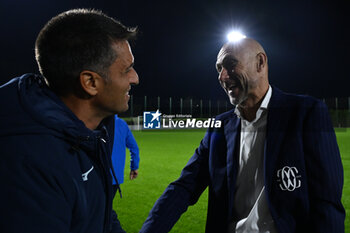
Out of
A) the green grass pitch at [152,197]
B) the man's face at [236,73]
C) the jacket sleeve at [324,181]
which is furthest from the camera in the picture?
the green grass pitch at [152,197]

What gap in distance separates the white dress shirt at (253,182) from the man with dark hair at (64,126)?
34.8 inches

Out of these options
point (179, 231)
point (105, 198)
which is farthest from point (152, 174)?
point (105, 198)

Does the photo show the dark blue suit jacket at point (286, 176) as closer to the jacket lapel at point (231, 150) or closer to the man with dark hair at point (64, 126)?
the jacket lapel at point (231, 150)

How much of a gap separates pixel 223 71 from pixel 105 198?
120cm

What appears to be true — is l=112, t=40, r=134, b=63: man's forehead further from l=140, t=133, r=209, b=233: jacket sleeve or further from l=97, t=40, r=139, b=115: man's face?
l=140, t=133, r=209, b=233: jacket sleeve

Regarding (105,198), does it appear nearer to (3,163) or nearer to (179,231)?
(3,163)

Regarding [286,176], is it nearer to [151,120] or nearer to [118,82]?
[118,82]

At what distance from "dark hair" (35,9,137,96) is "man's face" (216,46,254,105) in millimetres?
936

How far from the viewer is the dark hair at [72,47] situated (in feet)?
4.09

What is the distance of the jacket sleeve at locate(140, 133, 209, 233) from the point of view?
6.03 feet

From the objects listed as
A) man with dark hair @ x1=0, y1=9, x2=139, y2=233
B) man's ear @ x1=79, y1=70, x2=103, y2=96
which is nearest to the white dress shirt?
man with dark hair @ x1=0, y1=9, x2=139, y2=233

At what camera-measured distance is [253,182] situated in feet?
6.21

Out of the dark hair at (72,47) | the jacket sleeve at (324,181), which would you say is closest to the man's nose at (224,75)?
the jacket sleeve at (324,181)

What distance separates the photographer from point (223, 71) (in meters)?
2.12
